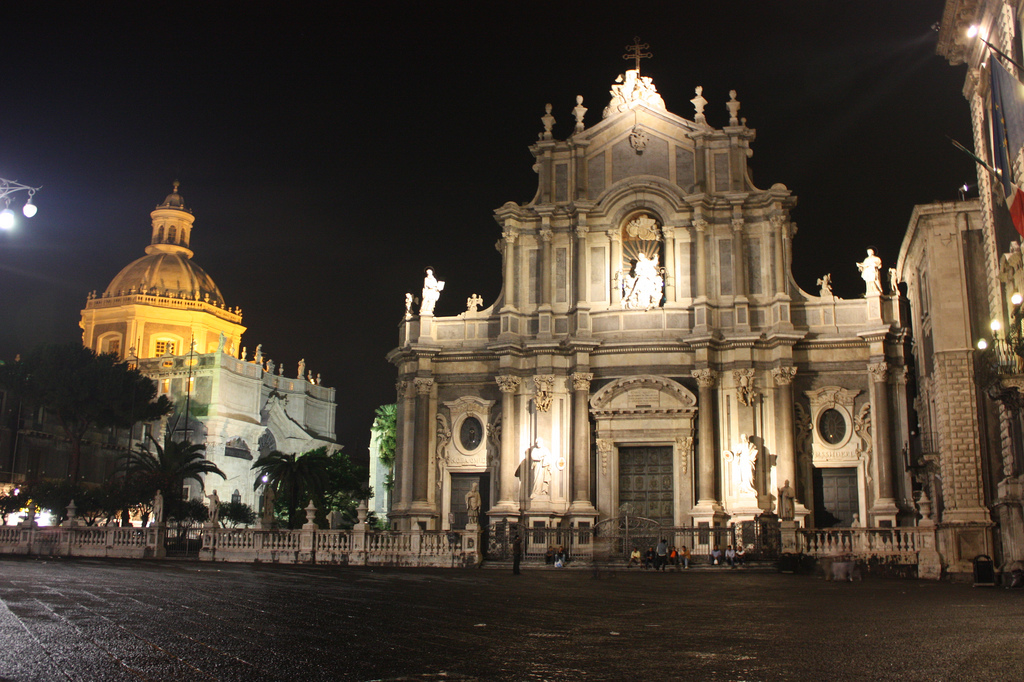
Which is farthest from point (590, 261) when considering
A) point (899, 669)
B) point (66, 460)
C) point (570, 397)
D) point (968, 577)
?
point (66, 460)

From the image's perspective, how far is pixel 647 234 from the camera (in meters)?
35.2

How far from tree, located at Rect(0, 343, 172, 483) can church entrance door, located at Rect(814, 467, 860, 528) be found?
36308 mm

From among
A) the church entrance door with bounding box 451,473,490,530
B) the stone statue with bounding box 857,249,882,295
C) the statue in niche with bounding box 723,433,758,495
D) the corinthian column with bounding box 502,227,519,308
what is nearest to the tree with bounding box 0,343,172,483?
the church entrance door with bounding box 451,473,490,530

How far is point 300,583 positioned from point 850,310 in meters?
22.6

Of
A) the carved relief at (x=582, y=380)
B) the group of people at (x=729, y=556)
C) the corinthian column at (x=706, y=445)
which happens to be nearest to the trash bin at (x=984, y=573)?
the group of people at (x=729, y=556)

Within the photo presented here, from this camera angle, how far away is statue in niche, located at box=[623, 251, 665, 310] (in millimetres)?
34062

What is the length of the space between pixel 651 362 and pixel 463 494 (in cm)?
821

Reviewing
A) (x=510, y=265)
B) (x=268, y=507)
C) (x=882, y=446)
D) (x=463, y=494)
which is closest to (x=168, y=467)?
(x=268, y=507)

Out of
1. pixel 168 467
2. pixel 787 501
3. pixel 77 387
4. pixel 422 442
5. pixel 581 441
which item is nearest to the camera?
pixel 787 501

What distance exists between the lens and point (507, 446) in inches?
1315

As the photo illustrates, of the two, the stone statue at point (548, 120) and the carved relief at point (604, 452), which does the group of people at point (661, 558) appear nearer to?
the carved relief at point (604, 452)

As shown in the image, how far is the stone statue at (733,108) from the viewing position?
3469 centimetres

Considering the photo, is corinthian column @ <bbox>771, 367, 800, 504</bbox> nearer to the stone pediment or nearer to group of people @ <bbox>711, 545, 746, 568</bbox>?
the stone pediment

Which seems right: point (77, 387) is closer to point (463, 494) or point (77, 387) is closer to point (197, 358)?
point (197, 358)
